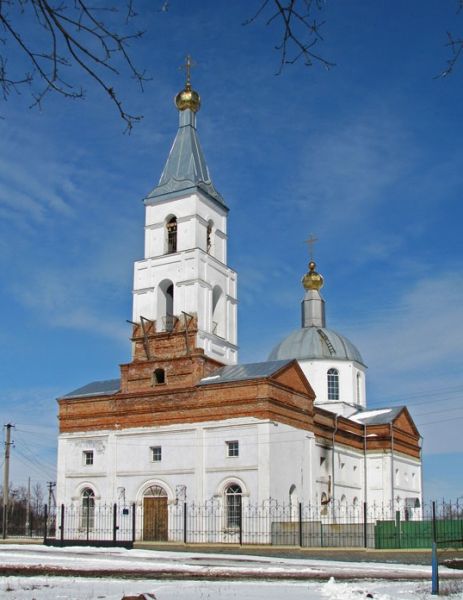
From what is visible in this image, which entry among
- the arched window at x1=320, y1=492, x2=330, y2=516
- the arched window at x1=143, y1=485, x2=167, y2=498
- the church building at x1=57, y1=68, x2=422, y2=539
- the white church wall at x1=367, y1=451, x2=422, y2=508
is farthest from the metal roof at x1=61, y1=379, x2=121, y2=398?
the white church wall at x1=367, y1=451, x2=422, y2=508

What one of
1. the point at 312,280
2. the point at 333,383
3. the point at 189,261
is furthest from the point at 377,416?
the point at 189,261

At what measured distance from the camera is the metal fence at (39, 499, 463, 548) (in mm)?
26250

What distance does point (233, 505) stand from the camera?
31.4 meters

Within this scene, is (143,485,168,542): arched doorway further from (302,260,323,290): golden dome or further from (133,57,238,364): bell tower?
(302,260,323,290): golden dome

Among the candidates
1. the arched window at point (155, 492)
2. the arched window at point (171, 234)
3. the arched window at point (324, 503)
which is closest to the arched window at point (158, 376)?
the arched window at point (155, 492)

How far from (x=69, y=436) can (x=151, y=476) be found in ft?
16.4

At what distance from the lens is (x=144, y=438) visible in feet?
112

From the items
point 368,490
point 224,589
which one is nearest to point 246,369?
point 368,490

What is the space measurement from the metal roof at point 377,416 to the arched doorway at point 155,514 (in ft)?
49.2

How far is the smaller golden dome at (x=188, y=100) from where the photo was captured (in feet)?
129

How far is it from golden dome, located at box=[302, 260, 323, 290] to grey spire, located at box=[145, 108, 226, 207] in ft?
40.4

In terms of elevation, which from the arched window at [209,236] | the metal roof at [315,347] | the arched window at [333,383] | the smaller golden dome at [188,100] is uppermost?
the smaller golden dome at [188,100]

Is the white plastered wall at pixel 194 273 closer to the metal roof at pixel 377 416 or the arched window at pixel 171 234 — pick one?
the arched window at pixel 171 234

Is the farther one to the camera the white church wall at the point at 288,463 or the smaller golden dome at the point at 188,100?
the smaller golden dome at the point at 188,100
